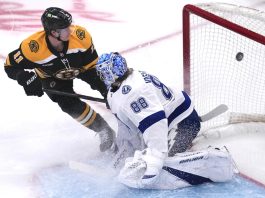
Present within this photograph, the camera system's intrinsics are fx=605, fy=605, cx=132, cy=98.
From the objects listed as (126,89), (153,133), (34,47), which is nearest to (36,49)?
(34,47)

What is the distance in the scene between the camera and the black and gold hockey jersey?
2.96 metres

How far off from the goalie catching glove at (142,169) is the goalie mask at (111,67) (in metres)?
0.34

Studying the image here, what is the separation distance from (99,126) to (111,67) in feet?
2.33

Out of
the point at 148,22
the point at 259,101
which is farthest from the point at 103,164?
the point at 148,22

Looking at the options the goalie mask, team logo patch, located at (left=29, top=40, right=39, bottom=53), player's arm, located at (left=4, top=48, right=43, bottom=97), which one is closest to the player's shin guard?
player's arm, located at (left=4, top=48, right=43, bottom=97)

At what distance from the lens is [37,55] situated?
2955 millimetres

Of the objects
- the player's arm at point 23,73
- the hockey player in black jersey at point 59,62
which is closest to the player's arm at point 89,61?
the hockey player in black jersey at point 59,62

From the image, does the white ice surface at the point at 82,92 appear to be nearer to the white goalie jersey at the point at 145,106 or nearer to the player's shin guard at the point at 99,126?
the player's shin guard at the point at 99,126

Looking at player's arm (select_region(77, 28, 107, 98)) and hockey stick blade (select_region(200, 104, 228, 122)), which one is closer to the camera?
player's arm (select_region(77, 28, 107, 98))

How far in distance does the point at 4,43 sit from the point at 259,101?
2.39 m

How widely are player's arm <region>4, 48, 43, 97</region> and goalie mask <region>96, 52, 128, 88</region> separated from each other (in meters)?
0.46

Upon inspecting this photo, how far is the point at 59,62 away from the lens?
299cm

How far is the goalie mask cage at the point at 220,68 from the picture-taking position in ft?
10.1

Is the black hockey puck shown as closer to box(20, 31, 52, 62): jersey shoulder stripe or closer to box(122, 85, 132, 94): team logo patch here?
box(122, 85, 132, 94): team logo patch
